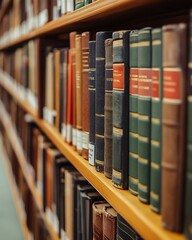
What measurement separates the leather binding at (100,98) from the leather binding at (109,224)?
3.9 inches

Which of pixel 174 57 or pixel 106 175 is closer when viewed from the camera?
pixel 174 57

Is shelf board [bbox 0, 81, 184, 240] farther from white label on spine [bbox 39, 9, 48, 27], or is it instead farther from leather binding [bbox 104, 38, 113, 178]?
white label on spine [bbox 39, 9, 48, 27]

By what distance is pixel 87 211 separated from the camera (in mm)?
1026

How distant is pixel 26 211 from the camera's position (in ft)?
7.31

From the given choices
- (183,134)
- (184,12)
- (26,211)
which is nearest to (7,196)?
(26,211)

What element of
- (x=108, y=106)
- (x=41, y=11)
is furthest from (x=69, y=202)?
(x=41, y=11)

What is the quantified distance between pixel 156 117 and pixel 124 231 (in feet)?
1.00

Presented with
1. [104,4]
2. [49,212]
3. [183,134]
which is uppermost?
[104,4]

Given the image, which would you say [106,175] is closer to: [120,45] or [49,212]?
[120,45]

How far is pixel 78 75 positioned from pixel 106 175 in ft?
1.01

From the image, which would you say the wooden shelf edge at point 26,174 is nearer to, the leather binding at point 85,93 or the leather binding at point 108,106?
the leather binding at point 85,93

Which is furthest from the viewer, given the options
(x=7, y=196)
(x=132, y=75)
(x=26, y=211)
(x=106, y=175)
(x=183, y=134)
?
(x=7, y=196)

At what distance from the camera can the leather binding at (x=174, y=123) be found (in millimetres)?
542

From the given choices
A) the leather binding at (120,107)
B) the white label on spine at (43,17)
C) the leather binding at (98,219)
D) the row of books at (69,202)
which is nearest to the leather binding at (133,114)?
the leather binding at (120,107)
